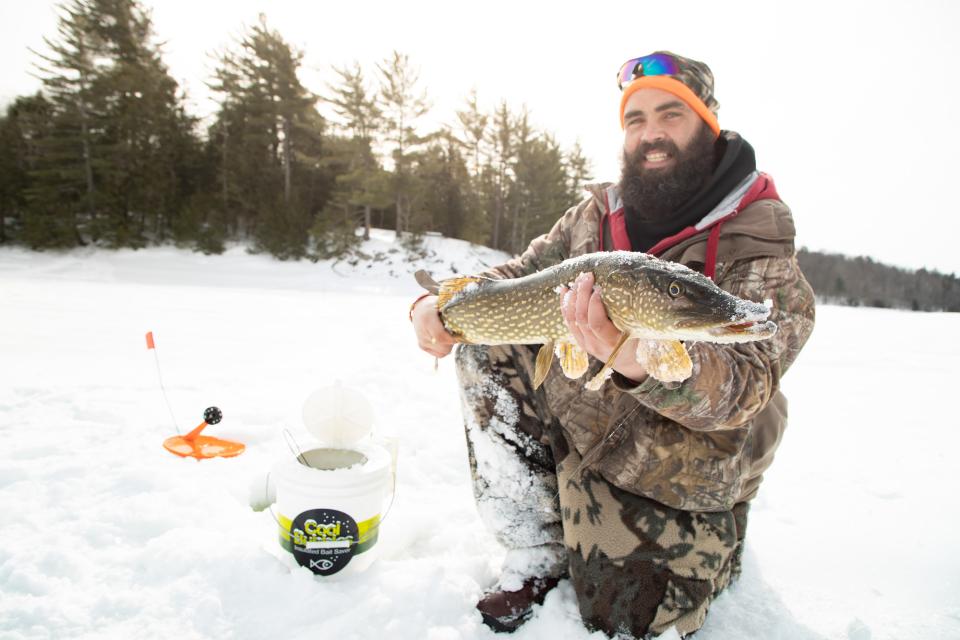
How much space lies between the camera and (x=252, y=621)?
1.64 meters

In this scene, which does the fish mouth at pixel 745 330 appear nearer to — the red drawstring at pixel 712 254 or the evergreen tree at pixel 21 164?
the red drawstring at pixel 712 254

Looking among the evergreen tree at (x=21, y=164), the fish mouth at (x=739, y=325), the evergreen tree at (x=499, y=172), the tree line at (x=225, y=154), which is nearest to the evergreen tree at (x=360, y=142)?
the tree line at (x=225, y=154)

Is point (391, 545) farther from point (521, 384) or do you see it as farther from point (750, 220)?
point (750, 220)

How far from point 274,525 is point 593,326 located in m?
1.69

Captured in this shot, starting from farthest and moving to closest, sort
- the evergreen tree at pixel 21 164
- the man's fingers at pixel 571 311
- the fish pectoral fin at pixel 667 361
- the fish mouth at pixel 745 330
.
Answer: the evergreen tree at pixel 21 164
the man's fingers at pixel 571 311
the fish pectoral fin at pixel 667 361
the fish mouth at pixel 745 330

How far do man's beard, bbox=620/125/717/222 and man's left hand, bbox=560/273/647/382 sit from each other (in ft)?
3.39

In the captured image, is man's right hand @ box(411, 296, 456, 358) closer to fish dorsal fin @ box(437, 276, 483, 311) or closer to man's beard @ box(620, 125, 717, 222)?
fish dorsal fin @ box(437, 276, 483, 311)

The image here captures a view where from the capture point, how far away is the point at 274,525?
7.13 feet

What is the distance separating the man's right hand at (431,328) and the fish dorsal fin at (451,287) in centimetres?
6

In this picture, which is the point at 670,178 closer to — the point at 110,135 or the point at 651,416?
the point at 651,416

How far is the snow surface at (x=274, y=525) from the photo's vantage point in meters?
1.70

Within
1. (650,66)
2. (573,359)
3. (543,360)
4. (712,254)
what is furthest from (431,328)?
(650,66)

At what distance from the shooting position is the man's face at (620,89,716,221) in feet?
7.45

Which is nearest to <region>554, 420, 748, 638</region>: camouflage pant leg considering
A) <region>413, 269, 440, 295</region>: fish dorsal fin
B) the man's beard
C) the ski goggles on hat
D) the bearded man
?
the bearded man
